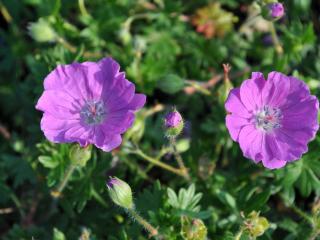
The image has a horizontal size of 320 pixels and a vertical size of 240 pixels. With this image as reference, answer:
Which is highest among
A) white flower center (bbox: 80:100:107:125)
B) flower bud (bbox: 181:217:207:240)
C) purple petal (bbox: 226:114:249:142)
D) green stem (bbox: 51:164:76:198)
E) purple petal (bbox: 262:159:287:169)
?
purple petal (bbox: 226:114:249:142)

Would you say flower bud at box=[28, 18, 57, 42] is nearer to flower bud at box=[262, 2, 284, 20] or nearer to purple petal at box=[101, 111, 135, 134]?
purple petal at box=[101, 111, 135, 134]

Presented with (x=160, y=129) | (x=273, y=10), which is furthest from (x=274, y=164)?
(x=160, y=129)

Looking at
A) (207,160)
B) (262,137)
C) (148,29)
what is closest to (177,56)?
(148,29)

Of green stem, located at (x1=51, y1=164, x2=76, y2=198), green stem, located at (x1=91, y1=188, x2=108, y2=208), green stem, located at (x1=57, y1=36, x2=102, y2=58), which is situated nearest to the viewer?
green stem, located at (x1=51, y1=164, x2=76, y2=198)

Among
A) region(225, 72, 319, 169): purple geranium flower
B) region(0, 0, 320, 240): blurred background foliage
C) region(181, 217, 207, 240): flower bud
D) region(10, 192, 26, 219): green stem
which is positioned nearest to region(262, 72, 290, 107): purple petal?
region(225, 72, 319, 169): purple geranium flower

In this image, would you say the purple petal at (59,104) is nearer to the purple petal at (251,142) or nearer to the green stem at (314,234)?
the purple petal at (251,142)

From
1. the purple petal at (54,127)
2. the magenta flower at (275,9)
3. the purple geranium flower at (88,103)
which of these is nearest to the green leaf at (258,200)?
the purple geranium flower at (88,103)
